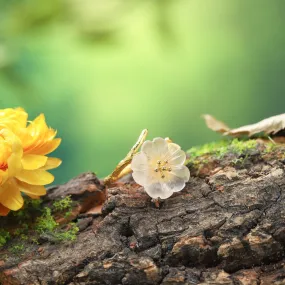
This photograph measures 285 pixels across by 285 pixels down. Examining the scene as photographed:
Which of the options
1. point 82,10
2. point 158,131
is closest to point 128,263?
point 82,10

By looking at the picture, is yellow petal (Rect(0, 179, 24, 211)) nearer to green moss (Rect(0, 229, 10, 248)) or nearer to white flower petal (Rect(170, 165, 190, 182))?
green moss (Rect(0, 229, 10, 248))

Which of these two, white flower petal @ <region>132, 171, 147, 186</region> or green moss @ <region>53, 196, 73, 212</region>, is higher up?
green moss @ <region>53, 196, 73, 212</region>

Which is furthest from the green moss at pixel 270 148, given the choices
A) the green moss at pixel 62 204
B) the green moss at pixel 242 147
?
the green moss at pixel 62 204

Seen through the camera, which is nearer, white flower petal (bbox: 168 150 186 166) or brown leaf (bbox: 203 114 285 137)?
white flower petal (bbox: 168 150 186 166)

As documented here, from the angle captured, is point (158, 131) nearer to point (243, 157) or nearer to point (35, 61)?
point (35, 61)

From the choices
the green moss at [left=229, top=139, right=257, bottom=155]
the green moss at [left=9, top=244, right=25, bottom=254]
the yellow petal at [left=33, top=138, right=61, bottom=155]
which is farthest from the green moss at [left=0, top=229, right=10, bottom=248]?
the green moss at [left=229, top=139, right=257, bottom=155]

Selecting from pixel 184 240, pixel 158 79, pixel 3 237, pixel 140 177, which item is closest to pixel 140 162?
pixel 140 177

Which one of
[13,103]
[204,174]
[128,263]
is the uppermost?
[13,103]
